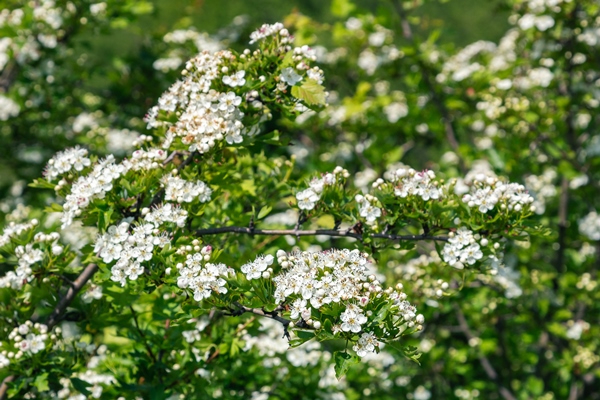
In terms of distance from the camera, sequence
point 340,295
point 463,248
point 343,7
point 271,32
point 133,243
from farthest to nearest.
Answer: point 343,7 < point 271,32 < point 463,248 < point 133,243 < point 340,295

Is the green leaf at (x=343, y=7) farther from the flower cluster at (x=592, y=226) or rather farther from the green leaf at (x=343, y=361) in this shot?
the green leaf at (x=343, y=361)

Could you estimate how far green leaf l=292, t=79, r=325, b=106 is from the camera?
2.77m

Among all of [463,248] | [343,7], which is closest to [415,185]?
[463,248]

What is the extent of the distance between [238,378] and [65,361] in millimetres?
1212

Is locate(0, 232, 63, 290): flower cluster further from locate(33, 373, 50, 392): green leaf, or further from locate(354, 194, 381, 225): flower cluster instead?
locate(354, 194, 381, 225): flower cluster

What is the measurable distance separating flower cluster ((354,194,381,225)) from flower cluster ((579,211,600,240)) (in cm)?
391

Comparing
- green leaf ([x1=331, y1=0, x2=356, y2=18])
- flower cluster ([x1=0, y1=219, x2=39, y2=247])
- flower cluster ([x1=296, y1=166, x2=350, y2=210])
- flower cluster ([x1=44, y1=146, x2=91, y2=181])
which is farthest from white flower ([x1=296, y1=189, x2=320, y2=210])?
green leaf ([x1=331, y1=0, x2=356, y2=18])

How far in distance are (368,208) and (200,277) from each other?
846 mm

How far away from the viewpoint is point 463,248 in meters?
2.73

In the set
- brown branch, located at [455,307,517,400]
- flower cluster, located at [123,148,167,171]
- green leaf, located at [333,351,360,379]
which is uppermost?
flower cluster, located at [123,148,167,171]

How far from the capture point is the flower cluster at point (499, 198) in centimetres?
266

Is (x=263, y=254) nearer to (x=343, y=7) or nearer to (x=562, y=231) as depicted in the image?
(x=343, y=7)

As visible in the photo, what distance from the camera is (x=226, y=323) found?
3529 millimetres

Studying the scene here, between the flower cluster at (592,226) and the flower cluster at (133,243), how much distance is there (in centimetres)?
460
